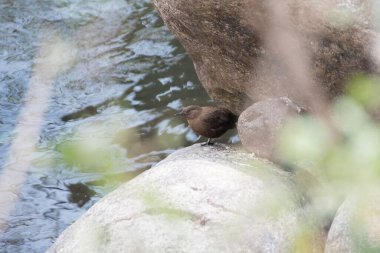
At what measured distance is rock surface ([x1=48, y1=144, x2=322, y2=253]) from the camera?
3.36 meters

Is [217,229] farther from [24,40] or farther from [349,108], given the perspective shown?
[24,40]

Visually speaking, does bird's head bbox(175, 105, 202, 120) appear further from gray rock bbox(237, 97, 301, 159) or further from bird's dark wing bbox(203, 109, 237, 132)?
gray rock bbox(237, 97, 301, 159)

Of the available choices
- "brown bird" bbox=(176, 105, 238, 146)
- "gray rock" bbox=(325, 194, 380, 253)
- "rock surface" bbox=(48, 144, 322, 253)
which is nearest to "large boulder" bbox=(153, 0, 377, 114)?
"brown bird" bbox=(176, 105, 238, 146)

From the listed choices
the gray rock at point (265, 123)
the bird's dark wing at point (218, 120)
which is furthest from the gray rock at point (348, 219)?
the bird's dark wing at point (218, 120)

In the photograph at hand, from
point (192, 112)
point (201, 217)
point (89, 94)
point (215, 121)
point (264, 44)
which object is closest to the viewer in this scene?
point (201, 217)

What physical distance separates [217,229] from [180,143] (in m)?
3.26

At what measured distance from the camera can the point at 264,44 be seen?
419cm

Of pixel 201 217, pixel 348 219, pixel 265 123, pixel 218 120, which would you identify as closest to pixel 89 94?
pixel 218 120

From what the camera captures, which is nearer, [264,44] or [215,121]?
[264,44]

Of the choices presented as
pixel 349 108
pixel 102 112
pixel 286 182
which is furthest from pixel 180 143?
pixel 349 108

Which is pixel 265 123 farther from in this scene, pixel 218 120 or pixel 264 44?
pixel 218 120

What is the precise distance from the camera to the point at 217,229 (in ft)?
11.1

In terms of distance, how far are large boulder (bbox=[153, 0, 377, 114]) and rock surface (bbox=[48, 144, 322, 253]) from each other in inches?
25.8

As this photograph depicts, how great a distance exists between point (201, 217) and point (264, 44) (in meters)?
1.25
